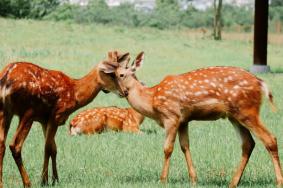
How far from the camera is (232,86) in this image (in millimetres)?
8352

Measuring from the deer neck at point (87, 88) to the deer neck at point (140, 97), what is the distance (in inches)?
14.3

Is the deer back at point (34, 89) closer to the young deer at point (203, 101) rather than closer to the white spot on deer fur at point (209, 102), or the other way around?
the young deer at point (203, 101)

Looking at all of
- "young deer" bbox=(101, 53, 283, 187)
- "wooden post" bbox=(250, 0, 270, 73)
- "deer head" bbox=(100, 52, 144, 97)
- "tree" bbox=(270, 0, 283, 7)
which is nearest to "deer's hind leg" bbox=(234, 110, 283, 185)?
"young deer" bbox=(101, 53, 283, 187)

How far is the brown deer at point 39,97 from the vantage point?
7969 mm

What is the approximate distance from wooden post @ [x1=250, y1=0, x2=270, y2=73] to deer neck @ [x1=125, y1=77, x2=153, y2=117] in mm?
16238

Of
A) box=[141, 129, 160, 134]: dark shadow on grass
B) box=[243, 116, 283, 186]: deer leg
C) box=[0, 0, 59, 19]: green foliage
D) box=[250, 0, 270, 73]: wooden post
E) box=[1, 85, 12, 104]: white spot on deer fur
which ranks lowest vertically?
box=[0, 0, 59, 19]: green foliage

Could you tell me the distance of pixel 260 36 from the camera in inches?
995

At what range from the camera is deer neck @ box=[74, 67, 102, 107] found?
28.5 ft

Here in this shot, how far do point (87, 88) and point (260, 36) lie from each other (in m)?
17.3

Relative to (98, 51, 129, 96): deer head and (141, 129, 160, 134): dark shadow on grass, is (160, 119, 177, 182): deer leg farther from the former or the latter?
(141, 129, 160, 134): dark shadow on grass

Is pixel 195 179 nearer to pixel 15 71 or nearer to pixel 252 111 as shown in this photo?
pixel 252 111

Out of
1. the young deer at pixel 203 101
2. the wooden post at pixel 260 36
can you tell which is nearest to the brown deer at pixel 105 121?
the young deer at pixel 203 101

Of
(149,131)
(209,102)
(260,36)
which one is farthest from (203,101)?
(260,36)

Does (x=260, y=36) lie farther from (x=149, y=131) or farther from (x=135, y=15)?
(x=135, y=15)
